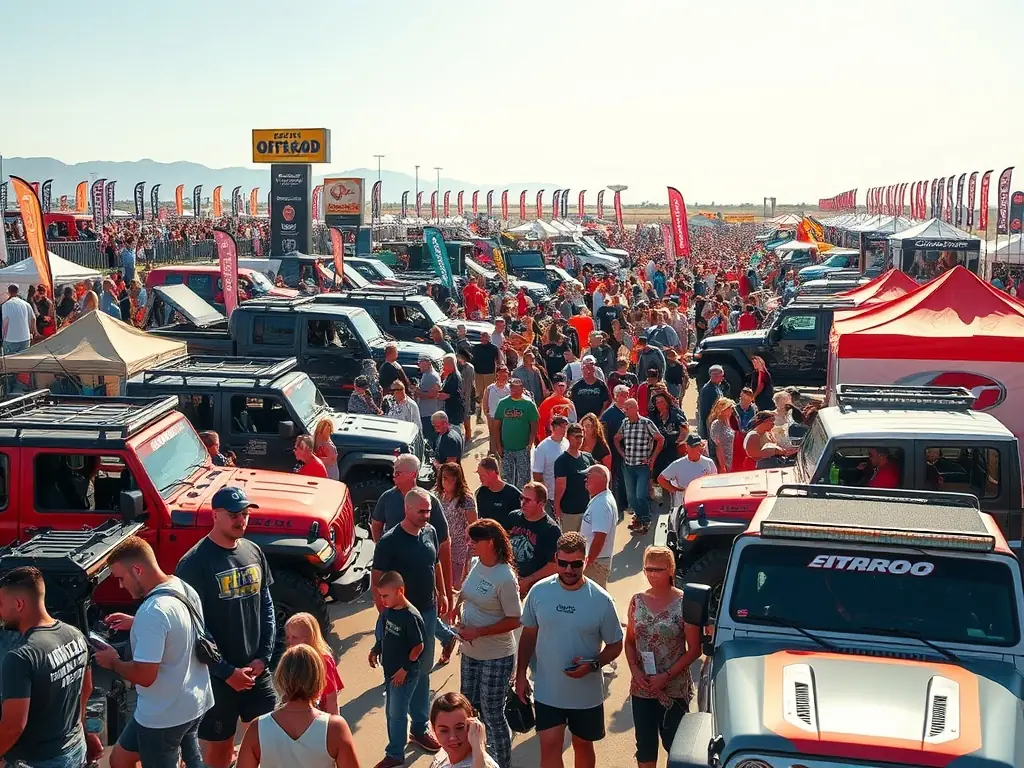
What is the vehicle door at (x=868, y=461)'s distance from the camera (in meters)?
8.09

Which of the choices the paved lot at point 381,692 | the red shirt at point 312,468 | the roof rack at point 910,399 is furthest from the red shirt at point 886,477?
the red shirt at point 312,468

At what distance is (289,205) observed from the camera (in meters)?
34.4

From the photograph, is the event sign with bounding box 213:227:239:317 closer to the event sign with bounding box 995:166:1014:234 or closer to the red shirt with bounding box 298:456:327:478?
the red shirt with bounding box 298:456:327:478

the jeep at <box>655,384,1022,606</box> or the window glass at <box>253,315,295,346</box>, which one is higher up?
the window glass at <box>253,315,295,346</box>

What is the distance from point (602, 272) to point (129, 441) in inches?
1381

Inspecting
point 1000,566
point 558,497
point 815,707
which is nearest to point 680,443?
point 558,497

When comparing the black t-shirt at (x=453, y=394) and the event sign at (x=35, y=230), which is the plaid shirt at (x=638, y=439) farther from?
the event sign at (x=35, y=230)

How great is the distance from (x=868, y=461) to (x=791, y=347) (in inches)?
367

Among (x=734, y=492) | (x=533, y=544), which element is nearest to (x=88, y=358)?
(x=533, y=544)

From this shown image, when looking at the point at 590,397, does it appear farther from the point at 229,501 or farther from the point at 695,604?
the point at 695,604

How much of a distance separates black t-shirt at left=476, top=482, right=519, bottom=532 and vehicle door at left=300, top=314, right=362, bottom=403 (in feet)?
23.7

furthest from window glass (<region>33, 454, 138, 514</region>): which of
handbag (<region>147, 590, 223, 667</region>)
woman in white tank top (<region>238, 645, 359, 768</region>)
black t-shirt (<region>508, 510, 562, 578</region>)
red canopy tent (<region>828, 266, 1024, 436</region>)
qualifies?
red canopy tent (<region>828, 266, 1024, 436</region>)

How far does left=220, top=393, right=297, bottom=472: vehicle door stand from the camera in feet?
34.5

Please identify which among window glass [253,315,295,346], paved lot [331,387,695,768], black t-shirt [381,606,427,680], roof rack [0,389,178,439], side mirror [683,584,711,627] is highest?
window glass [253,315,295,346]
